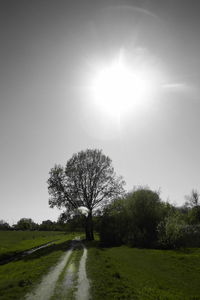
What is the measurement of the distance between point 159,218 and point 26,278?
34.6 metres

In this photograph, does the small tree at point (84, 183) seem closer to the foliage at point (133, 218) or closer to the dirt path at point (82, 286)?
the foliage at point (133, 218)

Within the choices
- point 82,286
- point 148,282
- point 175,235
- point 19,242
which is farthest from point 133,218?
point 82,286

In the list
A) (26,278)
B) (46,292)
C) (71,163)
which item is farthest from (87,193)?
(46,292)

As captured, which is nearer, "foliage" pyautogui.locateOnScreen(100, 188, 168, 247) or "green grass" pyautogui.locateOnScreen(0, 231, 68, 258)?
"green grass" pyautogui.locateOnScreen(0, 231, 68, 258)

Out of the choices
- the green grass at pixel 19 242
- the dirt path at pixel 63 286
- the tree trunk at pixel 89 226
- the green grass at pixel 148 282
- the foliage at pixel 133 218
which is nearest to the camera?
the dirt path at pixel 63 286

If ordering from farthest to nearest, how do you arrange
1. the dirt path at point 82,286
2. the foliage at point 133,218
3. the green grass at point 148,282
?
the foliage at point 133,218 < the green grass at point 148,282 < the dirt path at point 82,286

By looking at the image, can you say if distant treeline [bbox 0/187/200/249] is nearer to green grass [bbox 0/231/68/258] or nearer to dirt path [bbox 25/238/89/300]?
green grass [bbox 0/231/68/258]

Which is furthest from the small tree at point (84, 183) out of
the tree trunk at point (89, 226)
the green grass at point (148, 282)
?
the green grass at point (148, 282)

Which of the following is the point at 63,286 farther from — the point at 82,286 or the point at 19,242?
the point at 19,242

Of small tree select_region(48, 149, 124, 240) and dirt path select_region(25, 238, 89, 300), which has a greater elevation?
small tree select_region(48, 149, 124, 240)

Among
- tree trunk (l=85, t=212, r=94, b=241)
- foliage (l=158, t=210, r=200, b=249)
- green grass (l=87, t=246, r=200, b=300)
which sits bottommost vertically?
green grass (l=87, t=246, r=200, b=300)

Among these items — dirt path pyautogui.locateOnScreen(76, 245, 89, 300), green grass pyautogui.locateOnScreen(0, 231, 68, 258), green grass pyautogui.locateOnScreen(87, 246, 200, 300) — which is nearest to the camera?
dirt path pyautogui.locateOnScreen(76, 245, 89, 300)

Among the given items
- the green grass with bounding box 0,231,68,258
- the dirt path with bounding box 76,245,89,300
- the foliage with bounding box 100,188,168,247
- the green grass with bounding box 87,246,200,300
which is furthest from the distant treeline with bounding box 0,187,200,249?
the dirt path with bounding box 76,245,89,300

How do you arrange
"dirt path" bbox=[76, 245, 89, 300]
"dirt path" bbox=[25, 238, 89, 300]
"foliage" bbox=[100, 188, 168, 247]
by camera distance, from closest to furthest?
"dirt path" bbox=[76, 245, 89, 300] → "dirt path" bbox=[25, 238, 89, 300] → "foliage" bbox=[100, 188, 168, 247]
